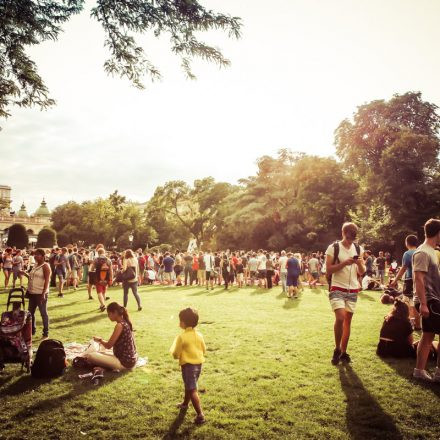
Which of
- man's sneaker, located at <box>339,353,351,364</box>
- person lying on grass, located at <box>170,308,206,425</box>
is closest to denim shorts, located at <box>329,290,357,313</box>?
man's sneaker, located at <box>339,353,351,364</box>

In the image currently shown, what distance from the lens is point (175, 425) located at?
4016mm

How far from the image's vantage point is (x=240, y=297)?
605 inches

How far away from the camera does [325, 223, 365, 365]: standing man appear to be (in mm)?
5785

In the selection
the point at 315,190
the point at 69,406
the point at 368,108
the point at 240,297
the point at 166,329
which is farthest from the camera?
the point at 315,190

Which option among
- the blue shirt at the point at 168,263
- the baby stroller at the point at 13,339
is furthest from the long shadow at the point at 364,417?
the blue shirt at the point at 168,263

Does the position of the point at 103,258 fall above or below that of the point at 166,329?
above

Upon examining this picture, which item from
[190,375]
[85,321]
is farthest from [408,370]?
[85,321]

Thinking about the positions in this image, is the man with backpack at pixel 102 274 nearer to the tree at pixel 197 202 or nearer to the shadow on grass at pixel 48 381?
the shadow on grass at pixel 48 381

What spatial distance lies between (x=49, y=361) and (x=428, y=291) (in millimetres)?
6030

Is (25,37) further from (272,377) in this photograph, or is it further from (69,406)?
(272,377)

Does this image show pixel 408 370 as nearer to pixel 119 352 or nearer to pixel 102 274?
pixel 119 352

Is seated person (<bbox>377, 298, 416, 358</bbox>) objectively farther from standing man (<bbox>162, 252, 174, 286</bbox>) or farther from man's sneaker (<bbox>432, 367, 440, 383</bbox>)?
standing man (<bbox>162, 252, 174, 286</bbox>)

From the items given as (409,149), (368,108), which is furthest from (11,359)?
(368,108)

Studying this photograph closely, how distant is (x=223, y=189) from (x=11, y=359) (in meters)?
56.6
